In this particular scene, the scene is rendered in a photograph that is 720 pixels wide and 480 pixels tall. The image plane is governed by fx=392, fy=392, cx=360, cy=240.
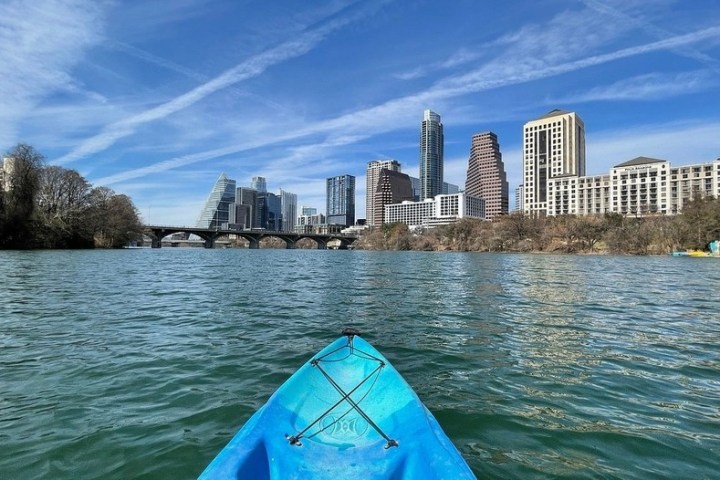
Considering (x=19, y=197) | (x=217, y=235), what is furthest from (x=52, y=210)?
(x=217, y=235)

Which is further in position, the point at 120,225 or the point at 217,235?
the point at 217,235

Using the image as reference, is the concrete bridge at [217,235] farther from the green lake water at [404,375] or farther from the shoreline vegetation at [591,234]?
the green lake water at [404,375]

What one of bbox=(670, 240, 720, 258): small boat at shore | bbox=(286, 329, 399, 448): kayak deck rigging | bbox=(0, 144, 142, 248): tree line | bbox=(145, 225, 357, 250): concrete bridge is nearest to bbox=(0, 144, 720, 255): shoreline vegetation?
bbox=(0, 144, 142, 248): tree line

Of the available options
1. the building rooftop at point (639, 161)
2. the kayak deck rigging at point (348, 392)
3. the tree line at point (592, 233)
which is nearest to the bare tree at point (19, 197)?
the kayak deck rigging at point (348, 392)

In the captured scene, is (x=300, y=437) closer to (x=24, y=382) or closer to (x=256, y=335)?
(x=24, y=382)

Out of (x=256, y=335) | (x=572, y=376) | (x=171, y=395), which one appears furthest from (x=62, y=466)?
(x=572, y=376)

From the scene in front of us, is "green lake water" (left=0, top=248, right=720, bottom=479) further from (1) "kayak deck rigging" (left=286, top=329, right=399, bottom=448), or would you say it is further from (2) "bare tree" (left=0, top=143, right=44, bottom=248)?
(2) "bare tree" (left=0, top=143, right=44, bottom=248)

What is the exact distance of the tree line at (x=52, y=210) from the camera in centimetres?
6694

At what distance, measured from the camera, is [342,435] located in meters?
4.86

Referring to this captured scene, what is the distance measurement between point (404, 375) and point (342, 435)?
11.4ft

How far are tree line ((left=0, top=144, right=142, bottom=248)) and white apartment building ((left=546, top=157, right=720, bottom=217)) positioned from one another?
549 ft

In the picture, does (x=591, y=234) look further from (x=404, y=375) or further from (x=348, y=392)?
(x=348, y=392)

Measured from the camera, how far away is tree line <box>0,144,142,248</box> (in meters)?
66.9

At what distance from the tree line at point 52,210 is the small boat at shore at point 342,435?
82.8 m
